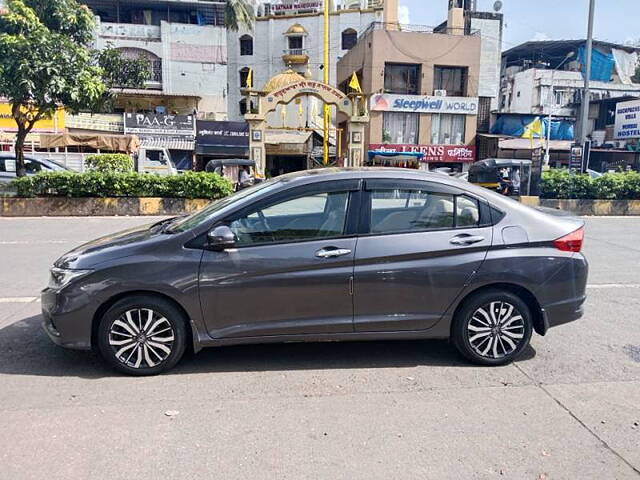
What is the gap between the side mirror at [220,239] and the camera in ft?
12.4

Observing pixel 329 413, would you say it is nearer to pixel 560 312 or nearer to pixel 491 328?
pixel 491 328

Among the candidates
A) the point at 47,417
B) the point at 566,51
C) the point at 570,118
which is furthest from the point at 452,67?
the point at 47,417

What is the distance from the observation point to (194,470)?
2764 millimetres

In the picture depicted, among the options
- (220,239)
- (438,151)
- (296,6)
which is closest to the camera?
(220,239)

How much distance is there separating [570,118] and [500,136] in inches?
256

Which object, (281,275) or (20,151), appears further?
(20,151)

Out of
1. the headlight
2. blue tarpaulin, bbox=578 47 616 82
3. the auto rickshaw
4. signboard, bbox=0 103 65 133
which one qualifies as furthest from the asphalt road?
blue tarpaulin, bbox=578 47 616 82

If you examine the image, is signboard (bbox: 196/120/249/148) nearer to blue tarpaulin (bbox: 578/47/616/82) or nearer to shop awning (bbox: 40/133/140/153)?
shop awning (bbox: 40/133/140/153)

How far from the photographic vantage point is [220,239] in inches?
149

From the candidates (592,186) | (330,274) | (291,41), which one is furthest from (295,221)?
(291,41)

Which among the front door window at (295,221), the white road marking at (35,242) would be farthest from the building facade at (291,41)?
the front door window at (295,221)

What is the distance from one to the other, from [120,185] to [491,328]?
13.2 meters

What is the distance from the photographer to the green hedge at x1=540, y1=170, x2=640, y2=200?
16594 millimetres

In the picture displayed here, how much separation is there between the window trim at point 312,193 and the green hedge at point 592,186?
48.6ft
